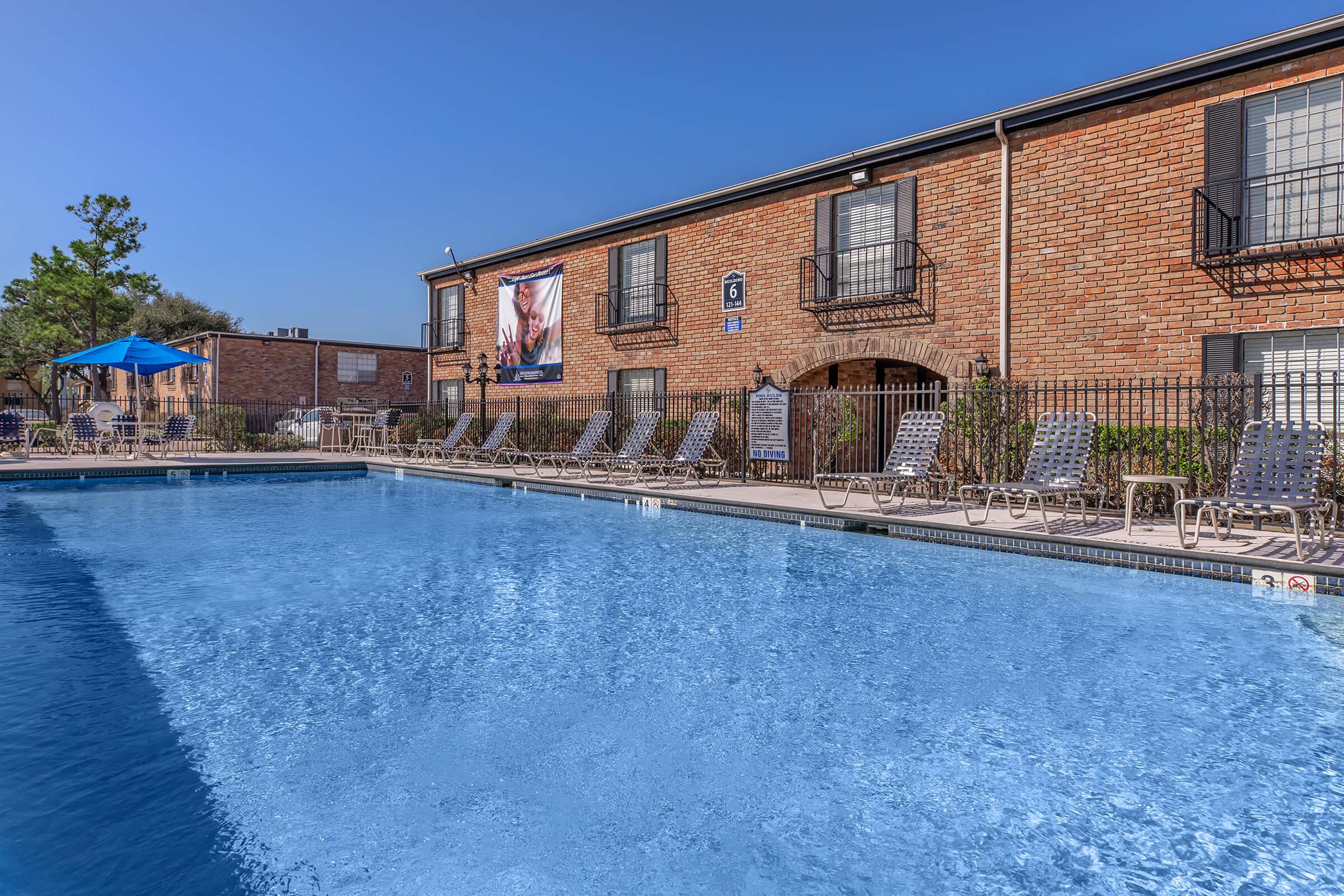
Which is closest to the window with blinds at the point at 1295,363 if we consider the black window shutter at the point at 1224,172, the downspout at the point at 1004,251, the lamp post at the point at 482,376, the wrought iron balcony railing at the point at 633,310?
the black window shutter at the point at 1224,172

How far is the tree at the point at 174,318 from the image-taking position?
1555 inches

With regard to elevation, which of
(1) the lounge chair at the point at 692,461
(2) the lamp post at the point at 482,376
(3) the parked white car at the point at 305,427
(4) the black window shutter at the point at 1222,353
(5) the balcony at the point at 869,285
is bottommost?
(1) the lounge chair at the point at 692,461

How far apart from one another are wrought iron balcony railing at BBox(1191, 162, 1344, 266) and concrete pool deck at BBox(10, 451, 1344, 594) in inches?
128

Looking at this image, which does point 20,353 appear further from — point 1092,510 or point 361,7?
point 1092,510

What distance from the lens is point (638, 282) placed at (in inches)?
646

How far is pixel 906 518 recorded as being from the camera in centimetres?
820

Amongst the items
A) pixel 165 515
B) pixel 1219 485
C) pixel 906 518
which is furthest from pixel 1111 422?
pixel 165 515

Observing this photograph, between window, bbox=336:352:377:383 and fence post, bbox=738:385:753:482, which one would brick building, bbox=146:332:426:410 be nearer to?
window, bbox=336:352:377:383

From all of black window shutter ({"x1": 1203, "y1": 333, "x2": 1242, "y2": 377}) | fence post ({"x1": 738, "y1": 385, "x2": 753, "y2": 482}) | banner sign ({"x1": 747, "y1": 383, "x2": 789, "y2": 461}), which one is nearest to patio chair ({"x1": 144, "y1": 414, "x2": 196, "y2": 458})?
fence post ({"x1": 738, "y1": 385, "x2": 753, "y2": 482})

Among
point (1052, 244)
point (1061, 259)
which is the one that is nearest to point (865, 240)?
point (1052, 244)

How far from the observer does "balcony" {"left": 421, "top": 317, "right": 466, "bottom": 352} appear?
2094cm

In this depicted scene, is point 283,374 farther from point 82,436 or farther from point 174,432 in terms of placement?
point 82,436

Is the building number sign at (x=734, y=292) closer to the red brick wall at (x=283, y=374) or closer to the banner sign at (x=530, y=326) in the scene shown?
the banner sign at (x=530, y=326)

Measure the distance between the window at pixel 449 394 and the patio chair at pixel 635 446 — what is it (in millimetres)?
7822
